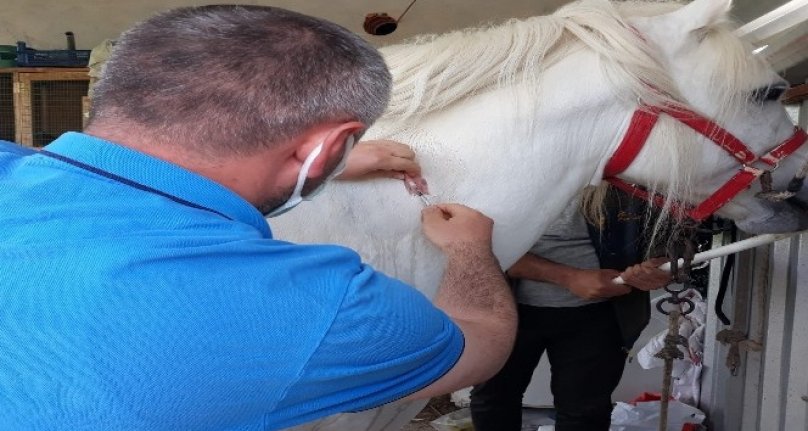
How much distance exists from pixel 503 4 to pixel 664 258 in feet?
12.6

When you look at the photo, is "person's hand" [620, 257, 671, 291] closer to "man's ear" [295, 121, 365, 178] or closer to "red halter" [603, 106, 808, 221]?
"red halter" [603, 106, 808, 221]

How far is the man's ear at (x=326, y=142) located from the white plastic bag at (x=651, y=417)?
9.66 ft

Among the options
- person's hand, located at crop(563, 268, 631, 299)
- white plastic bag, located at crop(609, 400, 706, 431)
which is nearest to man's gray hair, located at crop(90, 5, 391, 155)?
person's hand, located at crop(563, 268, 631, 299)

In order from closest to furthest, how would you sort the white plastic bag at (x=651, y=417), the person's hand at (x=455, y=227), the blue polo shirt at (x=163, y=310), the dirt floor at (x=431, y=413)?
the blue polo shirt at (x=163, y=310), the person's hand at (x=455, y=227), the white plastic bag at (x=651, y=417), the dirt floor at (x=431, y=413)

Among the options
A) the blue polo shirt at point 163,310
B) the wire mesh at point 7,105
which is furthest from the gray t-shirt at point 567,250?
the wire mesh at point 7,105

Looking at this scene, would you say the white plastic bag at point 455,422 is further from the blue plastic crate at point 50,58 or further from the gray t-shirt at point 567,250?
the blue plastic crate at point 50,58

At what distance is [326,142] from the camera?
3.06ft

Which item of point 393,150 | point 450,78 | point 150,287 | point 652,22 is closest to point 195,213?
point 150,287

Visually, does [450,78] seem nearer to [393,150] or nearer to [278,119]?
[393,150]

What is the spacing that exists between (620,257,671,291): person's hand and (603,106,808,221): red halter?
41 cm

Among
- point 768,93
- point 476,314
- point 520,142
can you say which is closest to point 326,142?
point 476,314

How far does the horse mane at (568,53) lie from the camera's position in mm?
1582

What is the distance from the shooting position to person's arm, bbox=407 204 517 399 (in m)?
1.08

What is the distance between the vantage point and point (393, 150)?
147 centimetres
